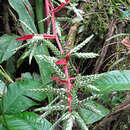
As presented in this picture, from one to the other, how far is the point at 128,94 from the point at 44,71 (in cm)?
48

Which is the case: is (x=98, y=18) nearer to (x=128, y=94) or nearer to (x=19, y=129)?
(x=128, y=94)

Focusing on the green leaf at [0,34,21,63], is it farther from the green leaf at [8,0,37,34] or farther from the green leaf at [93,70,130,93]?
the green leaf at [93,70,130,93]

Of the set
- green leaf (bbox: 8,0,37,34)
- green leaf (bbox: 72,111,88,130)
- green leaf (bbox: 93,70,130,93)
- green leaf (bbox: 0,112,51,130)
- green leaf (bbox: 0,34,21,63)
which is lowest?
green leaf (bbox: 0,112,51,130)

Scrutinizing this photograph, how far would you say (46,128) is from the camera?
0.84m

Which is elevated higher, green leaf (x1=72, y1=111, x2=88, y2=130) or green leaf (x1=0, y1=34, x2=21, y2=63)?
green leaf (x1=0, y1=34, x2=21, y2=63)

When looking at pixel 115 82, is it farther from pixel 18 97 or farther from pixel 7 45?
pixel 7 45

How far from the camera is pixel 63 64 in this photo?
2.06 ft

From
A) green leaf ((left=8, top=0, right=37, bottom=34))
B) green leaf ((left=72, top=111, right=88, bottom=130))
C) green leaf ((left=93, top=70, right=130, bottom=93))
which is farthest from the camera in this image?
green leaf ((left=8, top=0, right=37, bottom=34))

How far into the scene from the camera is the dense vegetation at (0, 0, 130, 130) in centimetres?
71

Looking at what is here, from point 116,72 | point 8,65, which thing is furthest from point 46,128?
point 8,65

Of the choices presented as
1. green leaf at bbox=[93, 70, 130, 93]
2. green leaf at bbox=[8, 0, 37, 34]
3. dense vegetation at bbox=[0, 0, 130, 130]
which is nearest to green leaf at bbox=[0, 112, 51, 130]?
dense vegetation at bbox=[0, 0, 130, 130]

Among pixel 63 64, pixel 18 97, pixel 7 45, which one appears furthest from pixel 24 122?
pixel 7 45

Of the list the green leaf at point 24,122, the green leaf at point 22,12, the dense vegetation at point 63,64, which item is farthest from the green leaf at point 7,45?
the green leaf at point 24,122

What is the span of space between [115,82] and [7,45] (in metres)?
0.67
